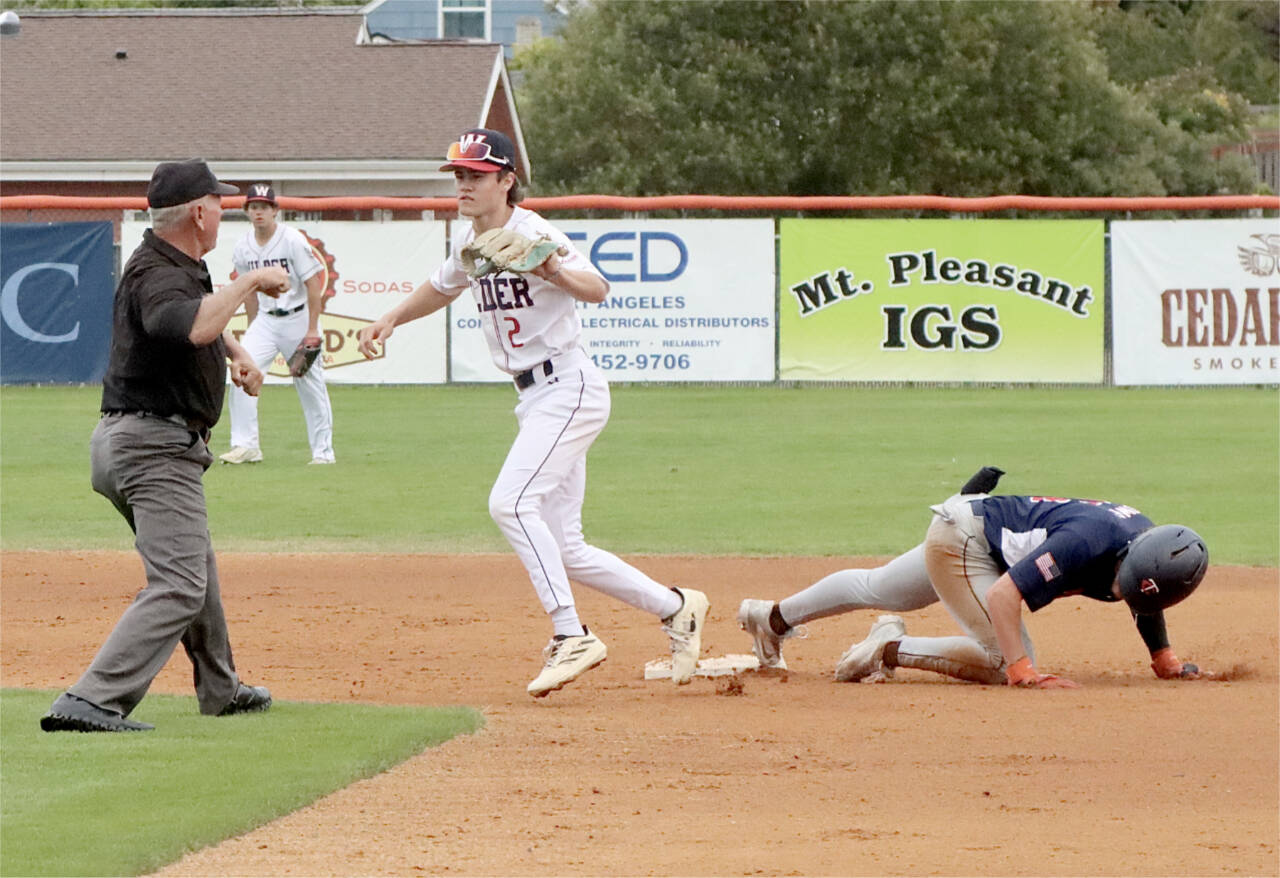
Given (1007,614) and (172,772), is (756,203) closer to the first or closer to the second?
(1007,614)

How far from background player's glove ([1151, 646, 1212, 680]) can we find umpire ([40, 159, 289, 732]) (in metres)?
3.79

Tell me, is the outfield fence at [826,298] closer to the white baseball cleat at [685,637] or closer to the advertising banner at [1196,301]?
the advertising banner at [1196,301]

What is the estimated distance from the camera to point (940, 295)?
22.8 m

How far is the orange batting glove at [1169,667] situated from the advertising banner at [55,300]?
17819 mm

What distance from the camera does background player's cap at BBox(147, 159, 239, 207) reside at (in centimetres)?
614

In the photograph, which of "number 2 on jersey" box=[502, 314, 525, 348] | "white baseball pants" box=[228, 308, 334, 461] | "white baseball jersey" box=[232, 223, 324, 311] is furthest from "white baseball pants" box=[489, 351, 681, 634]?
"white baseball pants" box=[228, 308, 334, 461]

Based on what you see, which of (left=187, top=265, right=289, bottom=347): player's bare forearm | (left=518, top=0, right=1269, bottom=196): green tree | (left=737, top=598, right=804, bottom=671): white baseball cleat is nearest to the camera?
(left=187, top=265, right=289, bottom=347): player's bare forearm

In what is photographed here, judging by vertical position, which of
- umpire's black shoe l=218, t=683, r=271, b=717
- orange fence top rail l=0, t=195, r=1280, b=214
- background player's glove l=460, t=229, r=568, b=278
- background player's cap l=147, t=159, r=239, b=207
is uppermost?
orange fence top rail l=0, t=195, r=1280, b=214

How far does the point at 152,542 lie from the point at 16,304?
18.1 m

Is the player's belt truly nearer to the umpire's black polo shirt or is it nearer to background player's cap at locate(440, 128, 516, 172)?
background player's cap at locate(440, 128, 516, 172)

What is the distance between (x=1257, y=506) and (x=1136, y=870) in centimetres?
905

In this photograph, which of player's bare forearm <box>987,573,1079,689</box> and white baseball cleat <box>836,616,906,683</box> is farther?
white baseball cleat <box>836,616,906,683</box>

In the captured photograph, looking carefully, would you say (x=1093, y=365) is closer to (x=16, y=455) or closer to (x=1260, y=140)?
(x=16, y=455)

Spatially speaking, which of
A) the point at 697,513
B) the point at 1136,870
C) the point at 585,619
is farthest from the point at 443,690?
the point at 697,513
